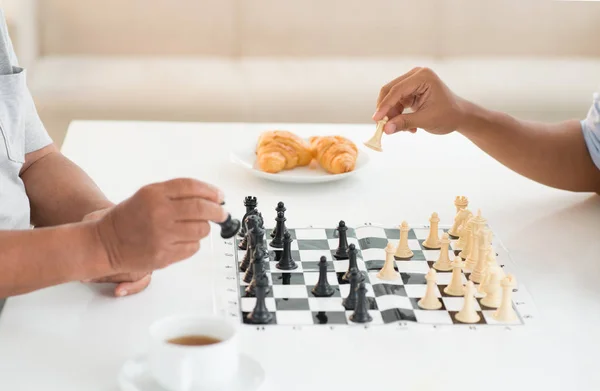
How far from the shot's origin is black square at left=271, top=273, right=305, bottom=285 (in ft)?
4.54

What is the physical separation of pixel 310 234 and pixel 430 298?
0.32 meters

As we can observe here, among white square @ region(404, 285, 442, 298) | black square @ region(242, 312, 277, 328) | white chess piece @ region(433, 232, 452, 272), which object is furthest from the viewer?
white chess piece @ region(433, 232, 452, 272)

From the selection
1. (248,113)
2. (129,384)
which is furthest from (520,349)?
(248,113)

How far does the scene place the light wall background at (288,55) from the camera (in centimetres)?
336

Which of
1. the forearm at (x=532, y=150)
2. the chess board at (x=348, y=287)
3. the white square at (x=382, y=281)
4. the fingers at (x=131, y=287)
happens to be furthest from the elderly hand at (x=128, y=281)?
the forearm at (x=532, y=150)

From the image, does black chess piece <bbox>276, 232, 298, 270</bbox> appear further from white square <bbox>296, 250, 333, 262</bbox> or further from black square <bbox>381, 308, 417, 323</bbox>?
black square <bbox>381, 308, 417, 323</bbox>

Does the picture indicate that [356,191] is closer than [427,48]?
Yes

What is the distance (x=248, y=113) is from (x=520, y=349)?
2288 millimetres

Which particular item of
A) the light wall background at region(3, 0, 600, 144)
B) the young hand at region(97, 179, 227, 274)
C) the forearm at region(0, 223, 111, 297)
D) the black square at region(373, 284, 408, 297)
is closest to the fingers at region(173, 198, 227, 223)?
the young hand at region(97, 179, 227, 274)

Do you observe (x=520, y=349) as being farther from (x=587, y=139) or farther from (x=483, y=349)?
(x=587, y=139)

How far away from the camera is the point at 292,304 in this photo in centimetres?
132

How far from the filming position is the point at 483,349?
121 centimetres

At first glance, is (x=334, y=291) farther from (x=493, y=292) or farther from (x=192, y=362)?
(x=192, y=362)

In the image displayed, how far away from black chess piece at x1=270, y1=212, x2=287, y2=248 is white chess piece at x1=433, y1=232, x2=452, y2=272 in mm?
266
